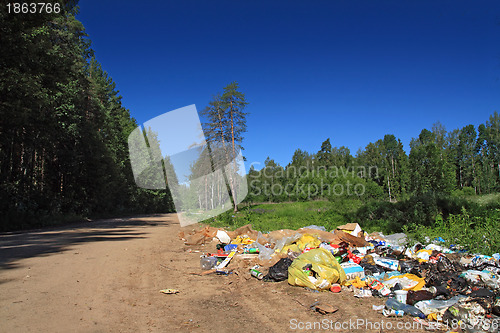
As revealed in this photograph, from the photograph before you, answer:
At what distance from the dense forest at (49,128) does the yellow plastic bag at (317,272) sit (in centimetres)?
1168

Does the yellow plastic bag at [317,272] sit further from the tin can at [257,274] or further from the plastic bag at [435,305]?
the plastic bag at [435,305]

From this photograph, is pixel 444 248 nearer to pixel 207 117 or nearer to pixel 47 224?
pixel 47 224

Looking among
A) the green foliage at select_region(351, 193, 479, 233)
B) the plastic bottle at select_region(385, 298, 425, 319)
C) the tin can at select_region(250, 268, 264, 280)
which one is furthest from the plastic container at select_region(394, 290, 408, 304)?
the green foliage at select_region(351, 193, 479, 233)

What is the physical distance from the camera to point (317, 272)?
17.2ft

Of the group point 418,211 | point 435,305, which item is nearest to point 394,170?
point 418,211

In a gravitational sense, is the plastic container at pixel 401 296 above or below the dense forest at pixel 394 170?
below

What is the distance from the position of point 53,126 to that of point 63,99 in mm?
2767

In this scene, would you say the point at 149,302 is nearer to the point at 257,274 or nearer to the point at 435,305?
the point at 257,274

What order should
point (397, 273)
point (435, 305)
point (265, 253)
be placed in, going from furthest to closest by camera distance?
point (265, 253), point (397, 273), point (435, 305)

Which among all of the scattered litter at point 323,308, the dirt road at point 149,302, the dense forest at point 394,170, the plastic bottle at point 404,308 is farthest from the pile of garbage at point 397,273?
the dense forest at point 394,170

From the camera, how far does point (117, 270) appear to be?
642 centimetres

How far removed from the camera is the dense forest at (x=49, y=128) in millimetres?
12703

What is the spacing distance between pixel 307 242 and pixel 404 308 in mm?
4017

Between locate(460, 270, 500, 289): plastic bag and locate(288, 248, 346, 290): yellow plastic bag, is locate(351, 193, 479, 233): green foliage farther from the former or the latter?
locate(288, 248, 346, 290): yellow plastic bag
